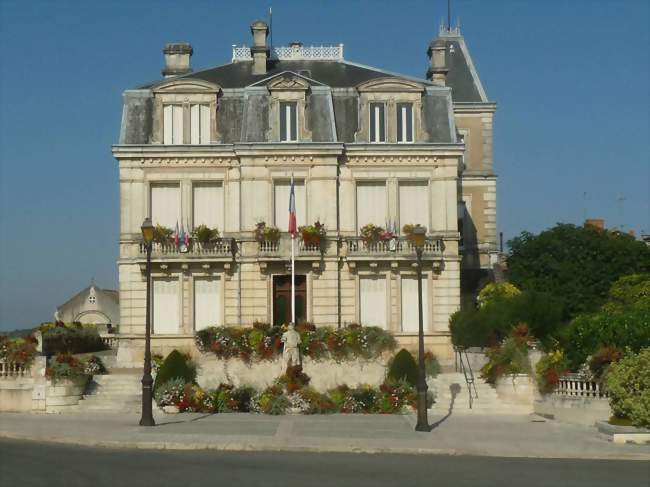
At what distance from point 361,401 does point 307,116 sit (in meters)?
13.1

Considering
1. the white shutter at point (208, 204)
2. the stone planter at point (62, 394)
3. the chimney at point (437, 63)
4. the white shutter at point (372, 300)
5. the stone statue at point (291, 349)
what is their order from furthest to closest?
the chimney at point (437, 63)
the white shutter at point (208, 204)
the white shutter at point (372, 300)
the stone statue at point (291, 349)
the stone planter at point (62, 394)

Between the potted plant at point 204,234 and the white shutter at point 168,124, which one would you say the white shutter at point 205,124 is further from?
the potted plant at point 204,234

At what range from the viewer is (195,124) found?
136 feet

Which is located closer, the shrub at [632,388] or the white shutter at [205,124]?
the shrub at [632,388]

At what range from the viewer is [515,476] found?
66.1ft

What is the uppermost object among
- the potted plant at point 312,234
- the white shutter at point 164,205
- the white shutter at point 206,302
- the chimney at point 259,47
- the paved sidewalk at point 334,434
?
the chimney at point 259,47

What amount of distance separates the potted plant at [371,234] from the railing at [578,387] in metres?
10.8

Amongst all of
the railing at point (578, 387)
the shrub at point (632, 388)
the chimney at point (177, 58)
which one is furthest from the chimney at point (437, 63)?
the shrub at point (632, 388)

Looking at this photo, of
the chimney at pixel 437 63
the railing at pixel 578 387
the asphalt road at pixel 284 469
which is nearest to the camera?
the asphalt road at pixel 284 469

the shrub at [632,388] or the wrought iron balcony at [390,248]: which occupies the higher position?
the wrought iron balcony at [390,248]

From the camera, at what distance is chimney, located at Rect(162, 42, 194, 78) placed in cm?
4631

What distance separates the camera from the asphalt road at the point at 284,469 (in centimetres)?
1870

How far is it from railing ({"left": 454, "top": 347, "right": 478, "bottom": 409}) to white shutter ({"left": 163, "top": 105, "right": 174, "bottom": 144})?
45.4ft

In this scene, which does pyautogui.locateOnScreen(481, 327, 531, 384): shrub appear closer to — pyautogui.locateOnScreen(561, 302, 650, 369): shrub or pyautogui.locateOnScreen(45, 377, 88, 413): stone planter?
pyautogui.locateOnScreen(561, 302, 650, 369): shrub
